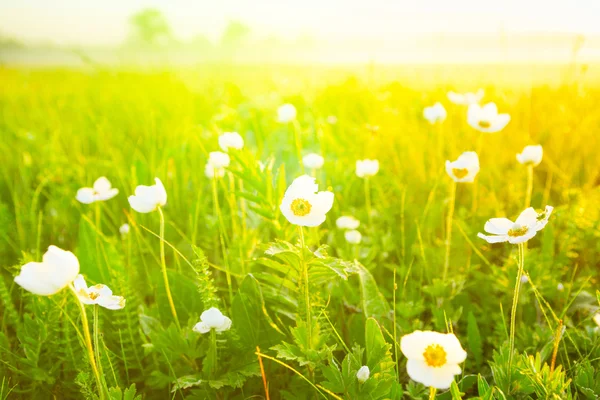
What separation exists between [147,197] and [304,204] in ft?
1.17

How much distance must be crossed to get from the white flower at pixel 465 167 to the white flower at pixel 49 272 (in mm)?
903

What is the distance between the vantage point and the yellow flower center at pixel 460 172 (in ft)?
4.09

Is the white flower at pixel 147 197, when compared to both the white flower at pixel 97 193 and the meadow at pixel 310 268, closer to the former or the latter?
the meadow at pixel 310 268

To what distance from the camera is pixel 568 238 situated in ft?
4.56

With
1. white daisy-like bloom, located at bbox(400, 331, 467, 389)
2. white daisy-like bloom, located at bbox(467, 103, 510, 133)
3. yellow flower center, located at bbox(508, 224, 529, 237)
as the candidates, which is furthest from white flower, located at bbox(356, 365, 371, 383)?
white daisy-like bloom, located at bbox(467, 103, 510, 133)

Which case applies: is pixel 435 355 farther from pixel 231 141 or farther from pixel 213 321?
pixel 231 141

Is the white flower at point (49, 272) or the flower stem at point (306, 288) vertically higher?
the white flower at point (49, 272)

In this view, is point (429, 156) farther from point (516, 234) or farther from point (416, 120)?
point (516, 234)

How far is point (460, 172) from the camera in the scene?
125 cm

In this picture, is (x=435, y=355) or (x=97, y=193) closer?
(x=435, y=355)

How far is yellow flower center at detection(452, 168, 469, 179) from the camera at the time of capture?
49.0 inches

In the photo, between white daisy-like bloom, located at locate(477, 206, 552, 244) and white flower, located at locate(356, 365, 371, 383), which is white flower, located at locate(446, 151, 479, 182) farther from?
white flower, located at locate(356, 365, 371, 383)

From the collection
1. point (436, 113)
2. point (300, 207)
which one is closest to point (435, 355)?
point (300, 207)

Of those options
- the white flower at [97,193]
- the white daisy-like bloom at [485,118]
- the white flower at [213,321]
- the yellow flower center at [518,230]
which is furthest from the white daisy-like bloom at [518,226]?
the white flower at [97,193]
